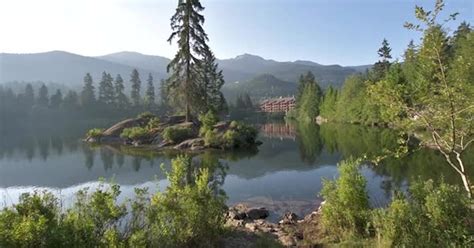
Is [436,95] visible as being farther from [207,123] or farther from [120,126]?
[120,126]

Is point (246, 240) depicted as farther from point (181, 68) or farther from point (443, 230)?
point (181, 68)

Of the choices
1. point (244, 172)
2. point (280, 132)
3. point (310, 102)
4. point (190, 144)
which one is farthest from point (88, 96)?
point (244, 172)

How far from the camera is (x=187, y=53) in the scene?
37500 millimetres

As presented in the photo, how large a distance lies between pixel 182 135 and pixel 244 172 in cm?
1388

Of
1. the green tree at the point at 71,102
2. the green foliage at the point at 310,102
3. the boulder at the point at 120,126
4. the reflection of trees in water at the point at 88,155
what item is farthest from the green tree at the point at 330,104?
the green tree at the point at 71,102

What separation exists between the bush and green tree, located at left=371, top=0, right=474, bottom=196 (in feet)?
104

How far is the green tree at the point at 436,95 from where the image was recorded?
8016 millimetres

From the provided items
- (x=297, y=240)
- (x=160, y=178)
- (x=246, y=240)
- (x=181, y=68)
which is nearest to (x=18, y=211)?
(x=246, y=240)

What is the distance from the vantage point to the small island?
33.0 m

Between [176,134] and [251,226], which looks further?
[176,134]

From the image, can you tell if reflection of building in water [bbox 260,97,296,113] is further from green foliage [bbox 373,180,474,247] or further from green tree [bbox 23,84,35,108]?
green foliage [bbox 373,180,474,247]

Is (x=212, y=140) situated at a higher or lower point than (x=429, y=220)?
lower

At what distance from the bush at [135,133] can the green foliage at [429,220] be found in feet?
107

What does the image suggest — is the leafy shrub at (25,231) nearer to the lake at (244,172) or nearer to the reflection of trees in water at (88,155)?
the lake at (244,172)
